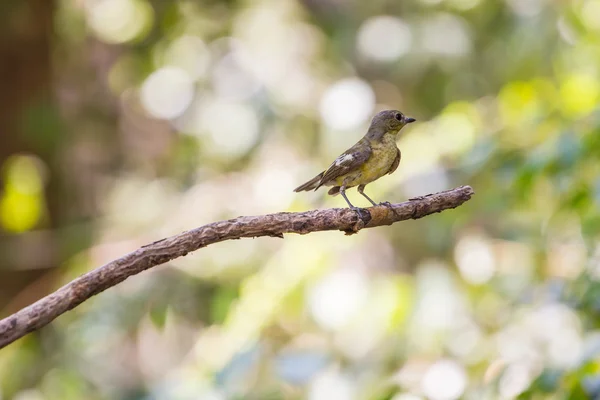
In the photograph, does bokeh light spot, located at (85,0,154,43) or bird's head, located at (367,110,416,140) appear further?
bokeh light spot, located at (85,0,154,43)

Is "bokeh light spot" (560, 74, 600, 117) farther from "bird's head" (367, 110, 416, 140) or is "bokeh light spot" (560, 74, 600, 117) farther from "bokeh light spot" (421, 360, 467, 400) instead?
"bokeh light spot" (421, 360, 467, 400)

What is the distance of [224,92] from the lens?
6141 millimetres

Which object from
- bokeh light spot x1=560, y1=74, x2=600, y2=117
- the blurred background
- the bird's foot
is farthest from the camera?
bokeh light spot x1=560, y1=74, x2=600, y2=117

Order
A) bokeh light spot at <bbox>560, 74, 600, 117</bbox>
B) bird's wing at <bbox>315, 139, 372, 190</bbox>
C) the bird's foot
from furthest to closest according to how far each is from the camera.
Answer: bokeh light spot at <bbox>560, 74, 600, 117</bbox> → bird's wing at <bbox>315, 139, 372, 190</bbox> → the bird's foot

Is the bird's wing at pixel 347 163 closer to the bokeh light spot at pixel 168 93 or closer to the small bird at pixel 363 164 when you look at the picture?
the small bird at pixel 363 164

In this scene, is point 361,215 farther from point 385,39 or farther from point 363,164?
point 385,39

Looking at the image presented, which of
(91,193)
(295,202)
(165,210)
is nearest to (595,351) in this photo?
(295,202)

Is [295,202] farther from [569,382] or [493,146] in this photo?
[569,382]

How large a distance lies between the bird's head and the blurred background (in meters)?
0.45

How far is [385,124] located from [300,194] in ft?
3.03

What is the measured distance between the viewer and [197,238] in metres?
1.87

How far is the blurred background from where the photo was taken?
294 cm

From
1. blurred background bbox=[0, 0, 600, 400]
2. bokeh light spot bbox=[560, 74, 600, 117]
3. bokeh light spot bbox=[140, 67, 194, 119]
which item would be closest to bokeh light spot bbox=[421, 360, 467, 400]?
blurred background bbox=[0, 0, 600, 400]

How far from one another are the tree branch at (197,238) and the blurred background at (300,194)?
0.68m
